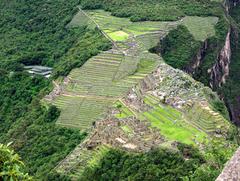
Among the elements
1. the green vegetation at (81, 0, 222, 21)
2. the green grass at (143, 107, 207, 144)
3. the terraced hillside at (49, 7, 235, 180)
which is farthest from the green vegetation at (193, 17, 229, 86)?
the green grass at (143, 107, 207, 144)

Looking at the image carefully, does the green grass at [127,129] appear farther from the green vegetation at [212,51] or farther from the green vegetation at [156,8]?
the green vegetation at [156,8]

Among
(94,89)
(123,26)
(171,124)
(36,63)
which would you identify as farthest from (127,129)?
(36,63)

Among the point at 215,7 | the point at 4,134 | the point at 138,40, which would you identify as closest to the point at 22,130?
the point at 4,134

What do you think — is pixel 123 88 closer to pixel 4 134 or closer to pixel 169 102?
pixel 169 102

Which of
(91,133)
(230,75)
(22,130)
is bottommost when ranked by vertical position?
(230,75)

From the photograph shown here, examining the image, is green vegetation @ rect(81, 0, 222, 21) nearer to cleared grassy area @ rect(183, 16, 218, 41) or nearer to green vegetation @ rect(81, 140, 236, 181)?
cleared grassy area @ rect(183, 16, 218, 41)
